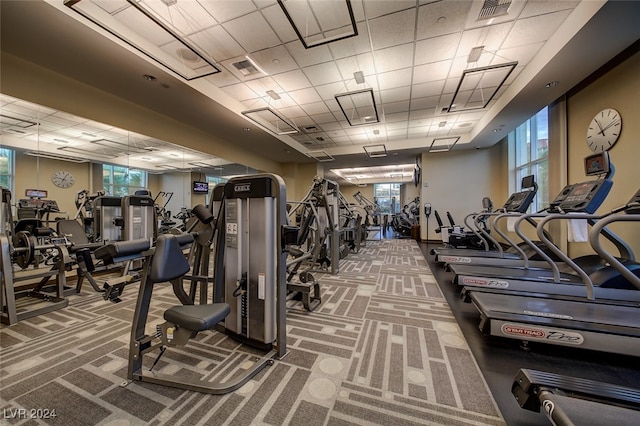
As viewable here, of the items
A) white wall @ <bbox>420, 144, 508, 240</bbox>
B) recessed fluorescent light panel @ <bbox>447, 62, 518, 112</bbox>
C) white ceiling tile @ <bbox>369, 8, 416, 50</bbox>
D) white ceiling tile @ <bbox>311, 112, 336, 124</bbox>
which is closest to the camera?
white ceiling tile @ <bbox>369, 8, 416, 50</bbox>

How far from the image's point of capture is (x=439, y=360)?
199 cm

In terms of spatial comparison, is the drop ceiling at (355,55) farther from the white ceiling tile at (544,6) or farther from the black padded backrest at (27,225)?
the black padded backrest at (27,225)

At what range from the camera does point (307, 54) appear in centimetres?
394

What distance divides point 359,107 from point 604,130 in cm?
432

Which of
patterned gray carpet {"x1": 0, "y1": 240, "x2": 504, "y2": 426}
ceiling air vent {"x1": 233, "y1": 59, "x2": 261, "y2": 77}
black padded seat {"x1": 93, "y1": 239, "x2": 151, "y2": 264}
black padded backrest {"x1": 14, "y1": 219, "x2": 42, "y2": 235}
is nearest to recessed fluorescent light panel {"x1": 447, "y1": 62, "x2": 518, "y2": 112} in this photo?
ceiling air vent {"x1": 233, "y1": 59, "x2": 261, "y2": 77}

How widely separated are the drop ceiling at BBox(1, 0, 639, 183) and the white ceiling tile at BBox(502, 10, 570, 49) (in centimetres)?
2

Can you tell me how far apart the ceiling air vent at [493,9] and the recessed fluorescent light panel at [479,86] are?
78cm

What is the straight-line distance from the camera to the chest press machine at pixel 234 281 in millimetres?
1614

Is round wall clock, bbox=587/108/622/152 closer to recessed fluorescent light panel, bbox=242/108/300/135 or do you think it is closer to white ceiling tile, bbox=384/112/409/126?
white ceiling tile, bbox=384/112/409/126

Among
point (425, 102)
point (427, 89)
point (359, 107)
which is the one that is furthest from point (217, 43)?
point (425, 102)

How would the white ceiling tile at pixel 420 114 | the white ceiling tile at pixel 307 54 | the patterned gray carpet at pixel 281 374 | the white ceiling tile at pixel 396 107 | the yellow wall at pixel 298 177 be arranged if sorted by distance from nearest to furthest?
A: the patterned gray carpet at pixel 281 374 < the white ceiling tile at pixel 307 54 < the white ceiling tile at pixel 396 107 < the white ceiling tile at pixel 420 114 < the yellow wall at pixel 298 177

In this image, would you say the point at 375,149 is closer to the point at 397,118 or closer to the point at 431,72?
the point at 397,118

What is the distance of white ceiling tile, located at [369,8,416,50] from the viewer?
10.4 ft

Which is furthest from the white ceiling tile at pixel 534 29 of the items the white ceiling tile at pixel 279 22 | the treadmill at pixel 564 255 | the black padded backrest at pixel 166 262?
the black padded backrest at pixel 166 262
